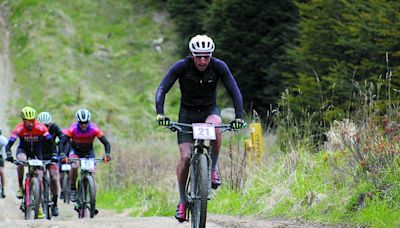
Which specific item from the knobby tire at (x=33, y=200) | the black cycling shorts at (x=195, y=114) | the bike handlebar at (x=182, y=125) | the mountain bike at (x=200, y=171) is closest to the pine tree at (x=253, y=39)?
the knobby tire at (x=33, y=200)

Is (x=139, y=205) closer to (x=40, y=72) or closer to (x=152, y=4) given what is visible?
(x=40, y=72)

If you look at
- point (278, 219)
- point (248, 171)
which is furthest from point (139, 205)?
point (278, 219)

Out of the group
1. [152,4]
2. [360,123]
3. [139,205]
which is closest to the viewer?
[360,123]

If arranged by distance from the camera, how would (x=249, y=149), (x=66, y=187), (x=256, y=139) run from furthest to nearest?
(x=66, y=187)
(x=256, y=139)
(x=249, y=149)

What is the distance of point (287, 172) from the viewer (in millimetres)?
12078

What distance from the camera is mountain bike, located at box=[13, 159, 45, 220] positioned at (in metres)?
14.1

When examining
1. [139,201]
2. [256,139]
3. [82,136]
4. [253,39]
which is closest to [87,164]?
[82,136]

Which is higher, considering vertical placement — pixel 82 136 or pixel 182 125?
pixel 182 125

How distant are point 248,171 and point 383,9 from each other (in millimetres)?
7628

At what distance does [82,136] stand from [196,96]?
20.5 feet

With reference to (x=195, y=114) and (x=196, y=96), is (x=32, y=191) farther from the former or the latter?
(x=196, y=96)

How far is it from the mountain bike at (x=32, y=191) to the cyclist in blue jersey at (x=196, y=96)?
5.54 meters

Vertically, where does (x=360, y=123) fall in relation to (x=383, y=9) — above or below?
below

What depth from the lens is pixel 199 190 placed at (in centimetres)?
858
